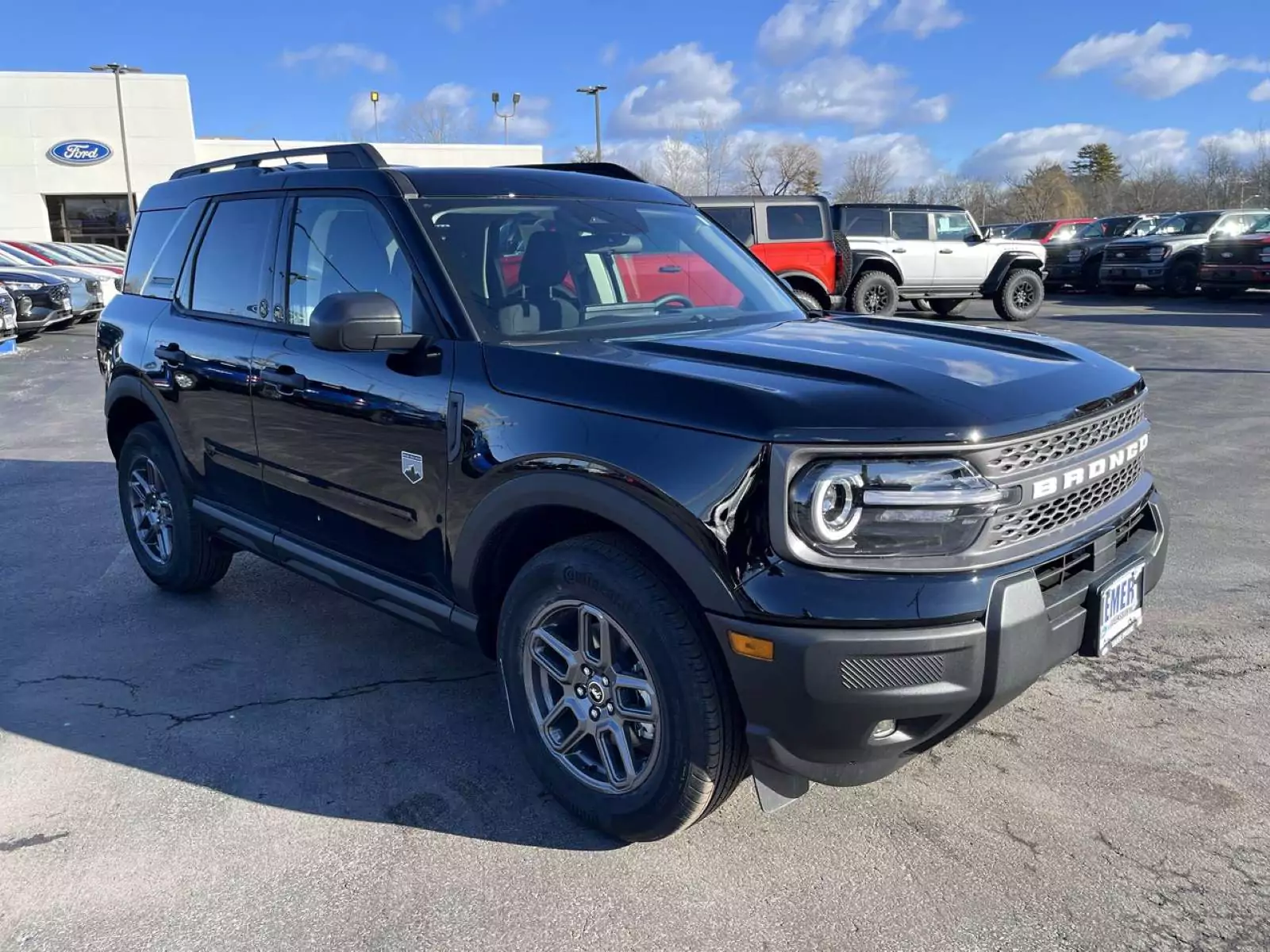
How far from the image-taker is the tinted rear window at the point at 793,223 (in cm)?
1465

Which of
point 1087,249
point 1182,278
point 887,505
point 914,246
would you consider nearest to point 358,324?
point 887,505

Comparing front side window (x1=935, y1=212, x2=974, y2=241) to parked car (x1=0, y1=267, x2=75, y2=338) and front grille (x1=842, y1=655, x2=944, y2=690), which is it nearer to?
parked car (x1=0, y1=267, x2=75, y2=338)

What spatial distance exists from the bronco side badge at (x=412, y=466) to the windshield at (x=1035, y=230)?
81.1 ft

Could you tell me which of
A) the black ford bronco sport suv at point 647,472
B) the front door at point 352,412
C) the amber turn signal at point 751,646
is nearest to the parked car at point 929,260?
the black ford bronco sport suv at point 647,472

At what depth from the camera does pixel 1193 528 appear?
5.71m

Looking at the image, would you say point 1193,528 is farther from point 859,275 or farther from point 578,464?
point 859,275

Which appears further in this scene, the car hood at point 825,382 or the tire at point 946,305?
the tire at point 946,305

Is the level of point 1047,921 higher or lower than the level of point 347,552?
lower

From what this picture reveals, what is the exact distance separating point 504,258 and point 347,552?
120cm

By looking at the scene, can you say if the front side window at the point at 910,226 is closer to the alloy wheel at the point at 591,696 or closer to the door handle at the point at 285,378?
the door handle at the point at 285,378

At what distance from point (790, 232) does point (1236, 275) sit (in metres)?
10.4

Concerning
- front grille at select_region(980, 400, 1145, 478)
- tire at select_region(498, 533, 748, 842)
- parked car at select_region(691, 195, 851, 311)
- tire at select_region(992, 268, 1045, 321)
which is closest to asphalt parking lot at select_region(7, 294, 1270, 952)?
tire at select_region(498, 533, 748, 842)

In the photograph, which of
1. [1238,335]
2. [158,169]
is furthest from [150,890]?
[158,169]

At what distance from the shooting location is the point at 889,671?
2.32 metres
